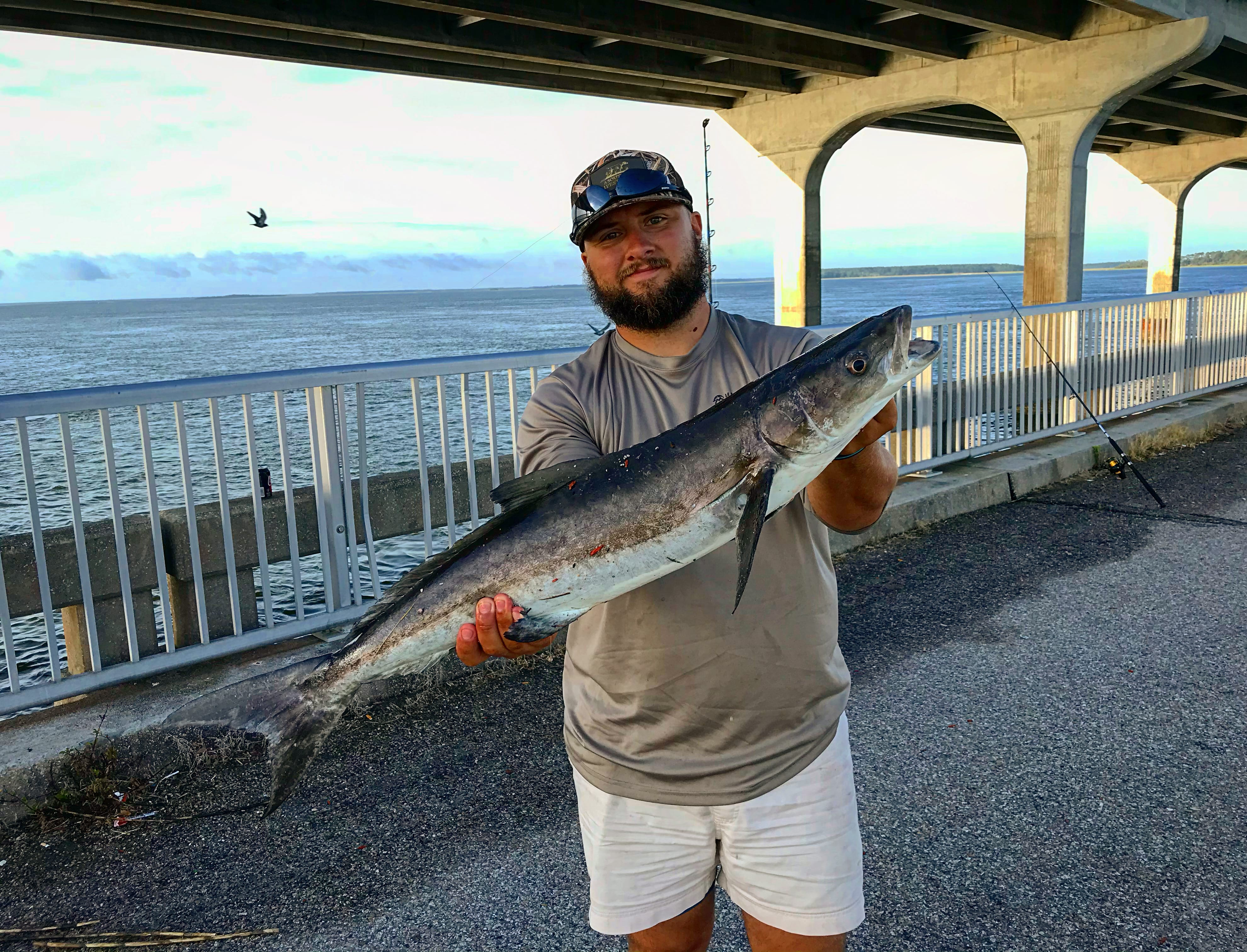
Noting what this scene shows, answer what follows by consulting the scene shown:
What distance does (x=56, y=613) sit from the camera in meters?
9.81

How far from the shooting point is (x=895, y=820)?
348 centimetres

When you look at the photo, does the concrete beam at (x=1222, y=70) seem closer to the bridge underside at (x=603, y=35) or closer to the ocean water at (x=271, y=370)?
the bridge underside at (x=603, y=35)

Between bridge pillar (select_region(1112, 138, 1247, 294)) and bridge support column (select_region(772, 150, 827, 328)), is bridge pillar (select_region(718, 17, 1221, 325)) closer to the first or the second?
bridge support column (select_region(772, 150, 827, 328))

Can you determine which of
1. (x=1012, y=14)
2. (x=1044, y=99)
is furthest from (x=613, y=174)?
(x=1044, y=99)

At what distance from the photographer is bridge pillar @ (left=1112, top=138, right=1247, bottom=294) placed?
126 feet

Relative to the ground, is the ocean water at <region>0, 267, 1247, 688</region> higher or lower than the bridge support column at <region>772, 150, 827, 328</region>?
lower

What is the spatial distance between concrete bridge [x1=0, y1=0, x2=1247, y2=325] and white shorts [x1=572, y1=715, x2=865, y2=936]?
16331 millimetres

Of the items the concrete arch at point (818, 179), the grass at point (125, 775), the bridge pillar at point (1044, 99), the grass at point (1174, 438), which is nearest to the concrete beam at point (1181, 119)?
the concrete arch at point (818, 179)

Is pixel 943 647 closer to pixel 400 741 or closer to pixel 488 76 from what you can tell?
pixel 400 741

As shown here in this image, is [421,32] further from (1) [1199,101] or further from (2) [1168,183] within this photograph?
(2) [1168,183]

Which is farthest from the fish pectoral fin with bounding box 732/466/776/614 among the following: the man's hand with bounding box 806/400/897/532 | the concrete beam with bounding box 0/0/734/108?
the concrete beam with bounding box 0/0/734/108

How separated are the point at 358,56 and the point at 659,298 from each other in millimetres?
21095

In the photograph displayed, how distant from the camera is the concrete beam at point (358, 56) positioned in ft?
54.7

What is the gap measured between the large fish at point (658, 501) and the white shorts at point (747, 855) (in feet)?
1.70
